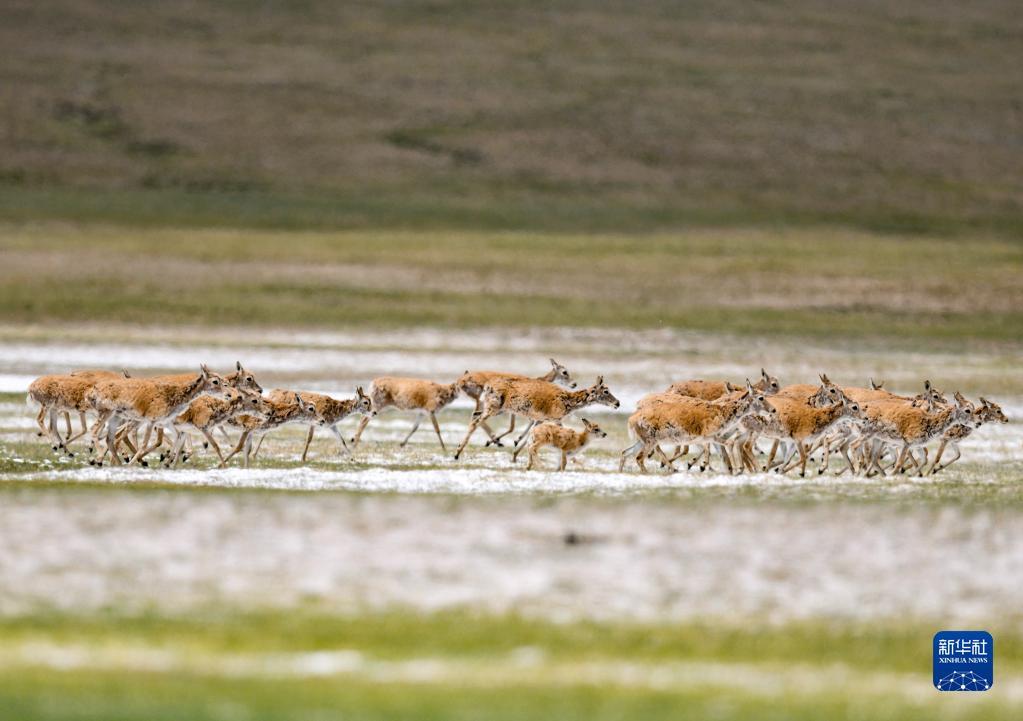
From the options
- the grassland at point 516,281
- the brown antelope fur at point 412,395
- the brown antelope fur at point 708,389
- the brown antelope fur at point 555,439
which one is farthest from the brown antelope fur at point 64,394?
the grassland at point 516,281

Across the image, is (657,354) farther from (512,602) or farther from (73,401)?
(512,602)

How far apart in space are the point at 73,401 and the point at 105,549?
7.41m

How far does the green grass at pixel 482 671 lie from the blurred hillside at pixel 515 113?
52894 millimetres

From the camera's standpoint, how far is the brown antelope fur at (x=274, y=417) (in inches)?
770

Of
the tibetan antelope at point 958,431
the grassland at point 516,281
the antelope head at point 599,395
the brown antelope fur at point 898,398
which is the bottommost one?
the tibetan antelope at point 958,431

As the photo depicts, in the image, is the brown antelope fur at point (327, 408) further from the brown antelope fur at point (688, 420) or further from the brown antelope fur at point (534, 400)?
the brown antelope fur at point (688, 420)

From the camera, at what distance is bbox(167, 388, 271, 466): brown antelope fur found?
19422mm

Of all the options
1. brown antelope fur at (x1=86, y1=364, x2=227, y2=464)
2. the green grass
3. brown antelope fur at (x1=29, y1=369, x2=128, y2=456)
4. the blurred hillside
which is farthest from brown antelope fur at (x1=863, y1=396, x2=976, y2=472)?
the blurred hillside

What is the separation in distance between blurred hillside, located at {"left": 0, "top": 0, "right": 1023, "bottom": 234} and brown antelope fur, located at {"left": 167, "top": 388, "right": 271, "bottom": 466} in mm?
43939

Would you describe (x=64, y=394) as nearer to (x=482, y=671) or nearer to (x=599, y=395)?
(x=599, y=395)

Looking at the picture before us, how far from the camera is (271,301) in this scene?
47.7 m

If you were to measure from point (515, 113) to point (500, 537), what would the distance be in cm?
6614

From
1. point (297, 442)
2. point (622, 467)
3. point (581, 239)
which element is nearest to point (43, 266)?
point (581, 239)

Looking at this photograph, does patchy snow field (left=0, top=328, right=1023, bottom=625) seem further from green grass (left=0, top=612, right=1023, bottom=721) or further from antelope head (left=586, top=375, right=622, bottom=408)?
antelope head (left=586, top=375, right=622, bottom=408)
